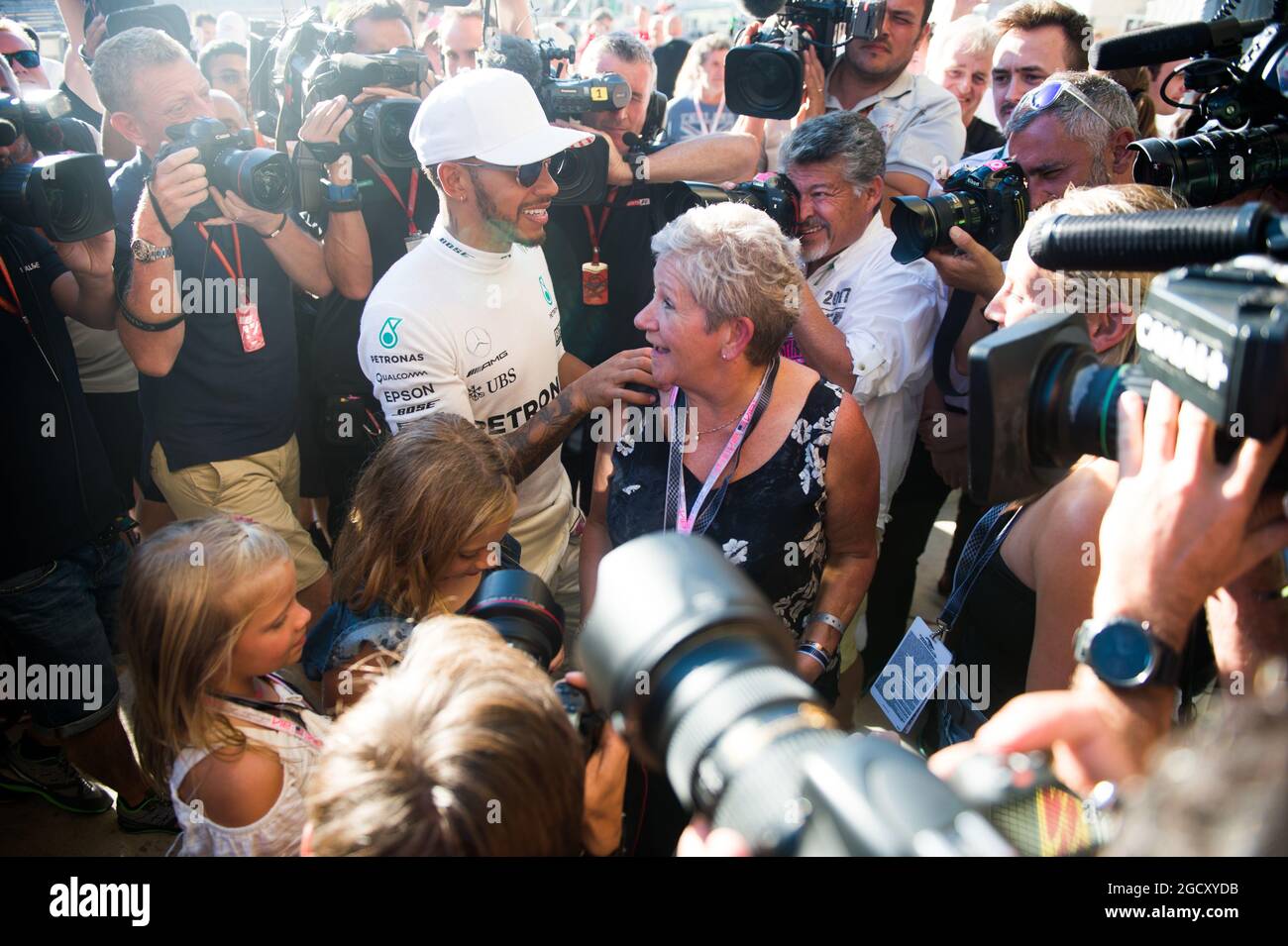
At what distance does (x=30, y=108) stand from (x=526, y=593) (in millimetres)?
2049

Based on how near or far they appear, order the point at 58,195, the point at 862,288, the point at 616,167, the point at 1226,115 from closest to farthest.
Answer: the point at 1226,115 → the point at 58,195 → the point at 862,288 → the point at 616,167

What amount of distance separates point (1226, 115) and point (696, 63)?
4652 mm

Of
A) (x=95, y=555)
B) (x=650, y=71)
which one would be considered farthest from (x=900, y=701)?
(x=650, y=71)

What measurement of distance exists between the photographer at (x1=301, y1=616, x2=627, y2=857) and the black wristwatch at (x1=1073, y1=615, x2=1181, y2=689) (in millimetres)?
626

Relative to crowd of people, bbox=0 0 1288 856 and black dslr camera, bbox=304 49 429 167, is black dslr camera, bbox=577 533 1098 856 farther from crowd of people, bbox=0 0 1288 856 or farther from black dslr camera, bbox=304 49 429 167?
black dslr camera, bbox=304 49 429 167

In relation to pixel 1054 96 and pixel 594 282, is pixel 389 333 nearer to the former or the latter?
pixel 594 282

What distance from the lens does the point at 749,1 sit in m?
3.23

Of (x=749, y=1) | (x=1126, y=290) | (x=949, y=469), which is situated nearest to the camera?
(x=1126, y=290)

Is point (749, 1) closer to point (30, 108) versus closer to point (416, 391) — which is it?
point (416, 391)

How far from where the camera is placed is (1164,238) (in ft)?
3.41

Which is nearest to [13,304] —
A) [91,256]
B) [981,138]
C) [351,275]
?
[91,256]

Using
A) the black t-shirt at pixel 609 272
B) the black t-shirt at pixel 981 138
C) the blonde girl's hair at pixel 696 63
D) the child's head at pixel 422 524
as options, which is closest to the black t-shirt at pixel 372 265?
the black t-shirt at pixel 609 272

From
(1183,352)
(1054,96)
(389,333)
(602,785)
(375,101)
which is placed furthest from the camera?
(375,101)

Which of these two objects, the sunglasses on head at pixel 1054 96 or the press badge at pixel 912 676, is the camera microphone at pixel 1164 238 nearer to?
the press badge at pixel 912 676
